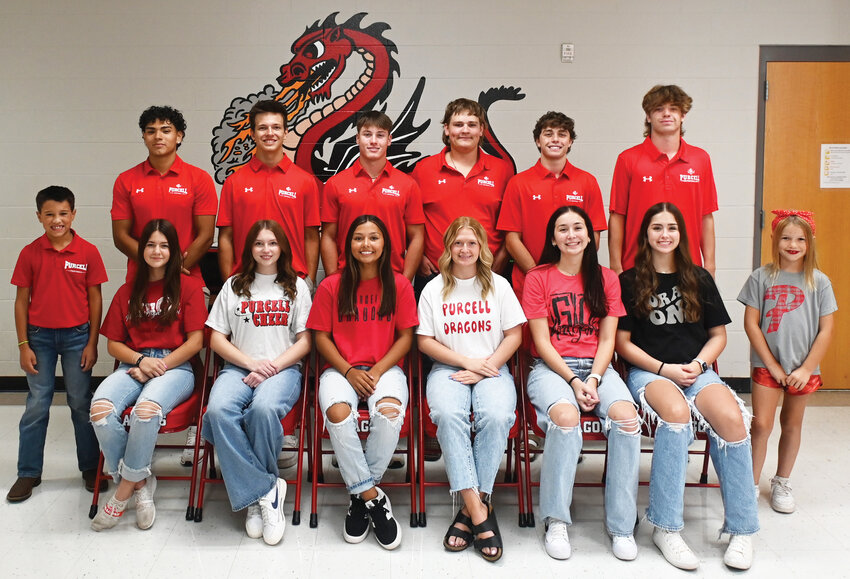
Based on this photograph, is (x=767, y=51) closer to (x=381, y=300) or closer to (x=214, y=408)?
(x=381, y=300)

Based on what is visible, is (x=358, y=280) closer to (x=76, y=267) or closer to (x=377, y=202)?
(x=377, y=202)

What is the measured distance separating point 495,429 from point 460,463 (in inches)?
7.4

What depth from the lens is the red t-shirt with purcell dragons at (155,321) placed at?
3049 millimetres

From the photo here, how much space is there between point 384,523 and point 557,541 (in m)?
0.67

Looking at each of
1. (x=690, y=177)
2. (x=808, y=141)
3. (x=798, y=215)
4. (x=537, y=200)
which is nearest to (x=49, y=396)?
(x=537, y=200)

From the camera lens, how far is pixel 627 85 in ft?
14.2

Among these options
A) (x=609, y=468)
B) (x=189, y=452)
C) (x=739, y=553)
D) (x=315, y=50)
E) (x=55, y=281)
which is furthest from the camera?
(x=315, y=50)

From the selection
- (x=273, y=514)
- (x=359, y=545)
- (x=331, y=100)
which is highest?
(x=331, y=100)

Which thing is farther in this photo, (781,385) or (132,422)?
(781,385)

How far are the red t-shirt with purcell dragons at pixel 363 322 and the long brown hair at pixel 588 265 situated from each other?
0.66 m

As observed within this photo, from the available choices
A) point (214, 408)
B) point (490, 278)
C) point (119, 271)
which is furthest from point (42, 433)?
point (490, 278)

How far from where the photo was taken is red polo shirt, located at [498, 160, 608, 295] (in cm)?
334

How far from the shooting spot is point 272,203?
132 inches

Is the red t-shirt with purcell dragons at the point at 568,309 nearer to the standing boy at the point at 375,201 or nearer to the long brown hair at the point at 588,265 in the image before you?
the long brown hair at the point at 588,265
